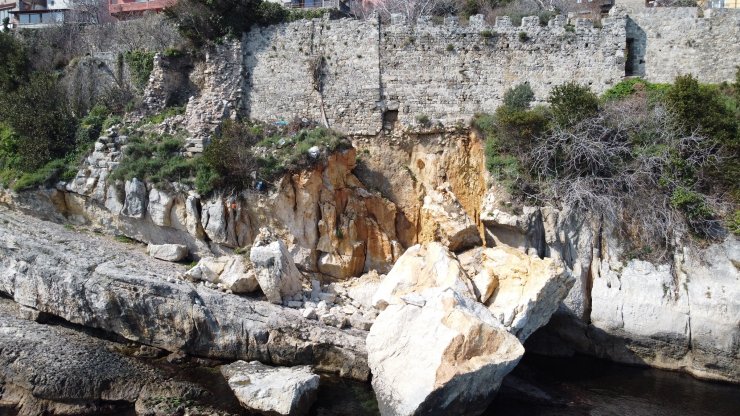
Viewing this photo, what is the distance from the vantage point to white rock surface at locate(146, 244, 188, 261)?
1389cm

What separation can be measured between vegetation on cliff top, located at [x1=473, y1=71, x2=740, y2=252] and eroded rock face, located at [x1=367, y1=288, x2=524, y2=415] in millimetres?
4797

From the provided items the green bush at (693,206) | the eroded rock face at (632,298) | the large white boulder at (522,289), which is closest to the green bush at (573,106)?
the eroded rock face at (632,298)

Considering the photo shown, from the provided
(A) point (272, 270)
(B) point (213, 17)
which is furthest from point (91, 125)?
Answer: (A) point (272, 270)

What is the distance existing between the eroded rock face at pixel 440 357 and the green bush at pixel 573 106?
5.89m

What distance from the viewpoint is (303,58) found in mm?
16375

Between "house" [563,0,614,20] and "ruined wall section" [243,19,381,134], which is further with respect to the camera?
"house" [563,0,614,20]

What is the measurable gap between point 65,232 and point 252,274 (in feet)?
18.0

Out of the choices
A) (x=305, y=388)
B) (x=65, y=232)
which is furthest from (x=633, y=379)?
(x=65, y=232)

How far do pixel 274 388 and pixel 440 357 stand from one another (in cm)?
312

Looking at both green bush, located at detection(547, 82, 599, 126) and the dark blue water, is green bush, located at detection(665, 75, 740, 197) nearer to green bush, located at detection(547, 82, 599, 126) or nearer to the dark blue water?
green bush, located at detection(547, 82, 599, 126)

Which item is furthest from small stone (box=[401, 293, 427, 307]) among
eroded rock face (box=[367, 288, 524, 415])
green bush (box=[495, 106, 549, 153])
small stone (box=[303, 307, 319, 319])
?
green bush (box=[495, 106, 549, 153])

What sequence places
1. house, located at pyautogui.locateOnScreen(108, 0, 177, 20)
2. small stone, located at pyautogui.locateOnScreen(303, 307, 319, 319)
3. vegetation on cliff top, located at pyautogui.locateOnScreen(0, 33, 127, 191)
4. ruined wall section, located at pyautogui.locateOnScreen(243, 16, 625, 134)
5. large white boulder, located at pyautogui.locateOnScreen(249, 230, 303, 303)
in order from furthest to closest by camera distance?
house, located at pyautogui.locateOnScreen(108, 0, 177, 20), ruined wall section, located at pyautogui.locateOnScreen(243, 16, 625, 134), vegetation on cliff top, located at pyautogui.locateOnScreen(0, 33, 127, 191), large white boulder, located at pyautogui.locateOnScreen(249, 230, 303, 303), small stone, located at pyautogui.locateOnScreen(303, 307, 319, 319)

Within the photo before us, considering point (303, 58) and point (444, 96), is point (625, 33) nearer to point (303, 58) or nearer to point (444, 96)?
point (444, 96)

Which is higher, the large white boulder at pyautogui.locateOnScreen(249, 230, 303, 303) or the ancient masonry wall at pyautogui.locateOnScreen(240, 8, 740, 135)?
the ancient masonry wall at pyautogui.locateOnScreen(240, 8, 740, 135)
